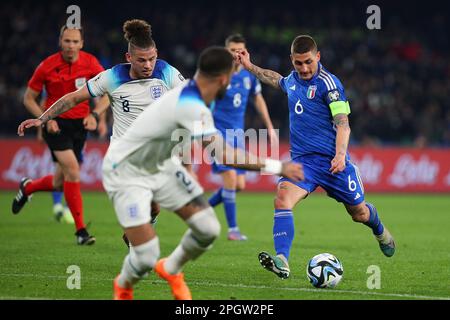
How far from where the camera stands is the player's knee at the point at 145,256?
6211 millimetres

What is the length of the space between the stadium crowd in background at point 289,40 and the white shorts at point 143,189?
14.7 meters

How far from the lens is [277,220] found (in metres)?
8.36

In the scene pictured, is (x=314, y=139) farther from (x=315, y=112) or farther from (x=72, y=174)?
(x=72, y=174)

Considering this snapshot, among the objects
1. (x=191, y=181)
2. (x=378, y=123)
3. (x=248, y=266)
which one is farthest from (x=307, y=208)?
(x=191, y=181)

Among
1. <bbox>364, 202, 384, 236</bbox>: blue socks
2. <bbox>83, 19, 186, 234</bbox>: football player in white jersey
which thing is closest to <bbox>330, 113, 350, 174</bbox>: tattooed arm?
<bbox>364, 202, 384, 236</bbox>: blue socks

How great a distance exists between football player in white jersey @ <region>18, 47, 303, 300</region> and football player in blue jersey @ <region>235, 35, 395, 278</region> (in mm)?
2014

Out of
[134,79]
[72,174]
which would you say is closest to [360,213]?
[134,79]

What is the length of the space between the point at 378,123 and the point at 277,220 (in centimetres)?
1622

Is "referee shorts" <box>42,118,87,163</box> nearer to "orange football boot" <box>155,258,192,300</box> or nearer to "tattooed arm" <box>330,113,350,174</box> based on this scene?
"tattooed arm" <box>330,113,350,174</box>

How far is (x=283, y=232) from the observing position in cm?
827

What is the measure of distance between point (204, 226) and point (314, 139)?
2720mm

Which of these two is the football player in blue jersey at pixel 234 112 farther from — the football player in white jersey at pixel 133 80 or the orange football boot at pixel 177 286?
the orange football boot at pixel 177 286

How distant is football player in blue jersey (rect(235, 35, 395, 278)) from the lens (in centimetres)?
831

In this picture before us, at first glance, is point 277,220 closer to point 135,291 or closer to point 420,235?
point 135,291
